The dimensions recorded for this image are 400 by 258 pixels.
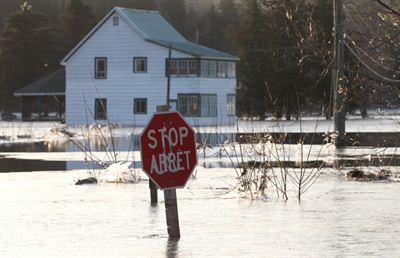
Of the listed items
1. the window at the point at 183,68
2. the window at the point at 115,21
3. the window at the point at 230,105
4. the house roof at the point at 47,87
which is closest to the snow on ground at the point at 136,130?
the window at the point at 183,68

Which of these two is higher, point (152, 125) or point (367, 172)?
point (152, 125)

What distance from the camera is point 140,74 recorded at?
68688mm

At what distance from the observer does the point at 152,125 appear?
38.3ft

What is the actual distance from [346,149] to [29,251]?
23.7 metres

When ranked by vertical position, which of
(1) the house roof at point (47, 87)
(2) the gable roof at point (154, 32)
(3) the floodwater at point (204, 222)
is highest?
(2) the gable roof at point (154, 32)

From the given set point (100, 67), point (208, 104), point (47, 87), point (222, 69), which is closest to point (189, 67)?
point (208, 104)

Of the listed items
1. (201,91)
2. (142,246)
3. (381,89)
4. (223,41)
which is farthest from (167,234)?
(223,41)

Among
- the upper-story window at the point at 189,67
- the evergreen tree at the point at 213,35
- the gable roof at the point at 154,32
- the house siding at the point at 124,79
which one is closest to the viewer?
the upper-story window at the point at 189,67

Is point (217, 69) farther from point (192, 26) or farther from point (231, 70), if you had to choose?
point (192, 26)

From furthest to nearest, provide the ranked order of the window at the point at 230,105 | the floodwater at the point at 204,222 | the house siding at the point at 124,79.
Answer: the window at the point at 230,105
the house siding at the point at 124,79
the floodwater at the point at 204,222

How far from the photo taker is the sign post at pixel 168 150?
11.6 metres

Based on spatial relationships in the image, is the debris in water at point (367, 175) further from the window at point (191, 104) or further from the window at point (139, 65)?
the window at point (139, 65)

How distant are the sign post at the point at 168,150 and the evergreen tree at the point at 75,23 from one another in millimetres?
85650

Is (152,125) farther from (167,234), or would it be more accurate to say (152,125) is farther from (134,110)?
(134,110)
